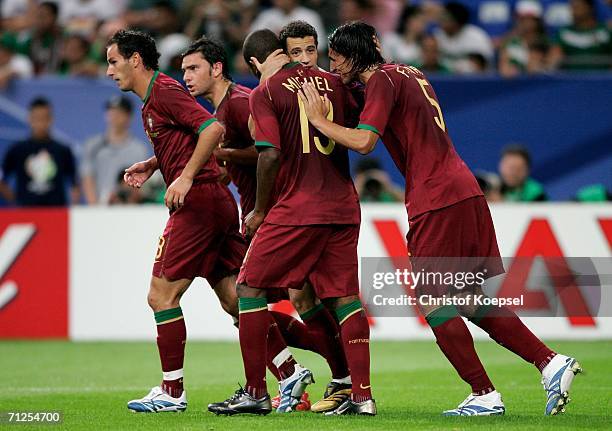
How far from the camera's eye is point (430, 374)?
10.3 m

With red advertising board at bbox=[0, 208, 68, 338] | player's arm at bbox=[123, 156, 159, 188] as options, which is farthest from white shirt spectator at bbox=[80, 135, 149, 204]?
player's arm at bbox=[123, 156, 159, 188]

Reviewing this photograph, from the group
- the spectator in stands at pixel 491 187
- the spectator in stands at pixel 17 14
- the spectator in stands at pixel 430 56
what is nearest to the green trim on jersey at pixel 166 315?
the spectator in stands at pixel 491 187

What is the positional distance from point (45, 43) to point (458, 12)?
5839 millimetres

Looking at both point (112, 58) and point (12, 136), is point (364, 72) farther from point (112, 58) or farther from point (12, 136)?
point (12, 136)

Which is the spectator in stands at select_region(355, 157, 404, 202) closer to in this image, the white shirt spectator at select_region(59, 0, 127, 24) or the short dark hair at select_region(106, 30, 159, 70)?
the white shirt spectator at select_region(59, 0, 127, 24)

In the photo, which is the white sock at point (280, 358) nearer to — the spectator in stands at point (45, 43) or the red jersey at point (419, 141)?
the red jersey at point (419, 141)

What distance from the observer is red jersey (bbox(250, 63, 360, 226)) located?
24.2ft

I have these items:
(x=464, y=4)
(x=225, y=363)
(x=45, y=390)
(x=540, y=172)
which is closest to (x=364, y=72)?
(x=45, y=390)

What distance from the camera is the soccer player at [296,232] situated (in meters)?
7.36

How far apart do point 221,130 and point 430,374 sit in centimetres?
374

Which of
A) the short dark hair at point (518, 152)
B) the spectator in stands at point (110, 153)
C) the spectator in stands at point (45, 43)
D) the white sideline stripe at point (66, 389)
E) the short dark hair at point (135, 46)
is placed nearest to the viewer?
the short dark hair at point (135, 46)

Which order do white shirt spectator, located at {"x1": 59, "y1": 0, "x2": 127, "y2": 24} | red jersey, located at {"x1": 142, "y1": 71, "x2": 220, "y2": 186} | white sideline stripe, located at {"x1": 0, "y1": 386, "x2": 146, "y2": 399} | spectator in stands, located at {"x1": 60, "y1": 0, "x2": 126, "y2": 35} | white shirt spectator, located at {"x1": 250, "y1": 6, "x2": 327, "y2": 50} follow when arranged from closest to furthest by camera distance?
red jersey, located at {"x1": 142, "y1": 71, "x2": 220, "y2": 186} < white sideline stripe, located at {"x1": 0, "y1": 386, "x2": 146, "y2": 399} < white shirt spectator, located at {"x1": 250, "y1": 6, "x2": 327, "y2": 50} < spectator in stands, located at {"x1": 60, "y1": 0, "x2": 126, "y2": 35} < white shirt spectator, located at {"x1": 59, "y1": 0, "x2": 127, "y2": 24}

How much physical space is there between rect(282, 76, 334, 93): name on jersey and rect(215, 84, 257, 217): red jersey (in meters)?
0.66

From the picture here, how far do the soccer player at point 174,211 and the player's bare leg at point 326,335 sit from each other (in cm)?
25
